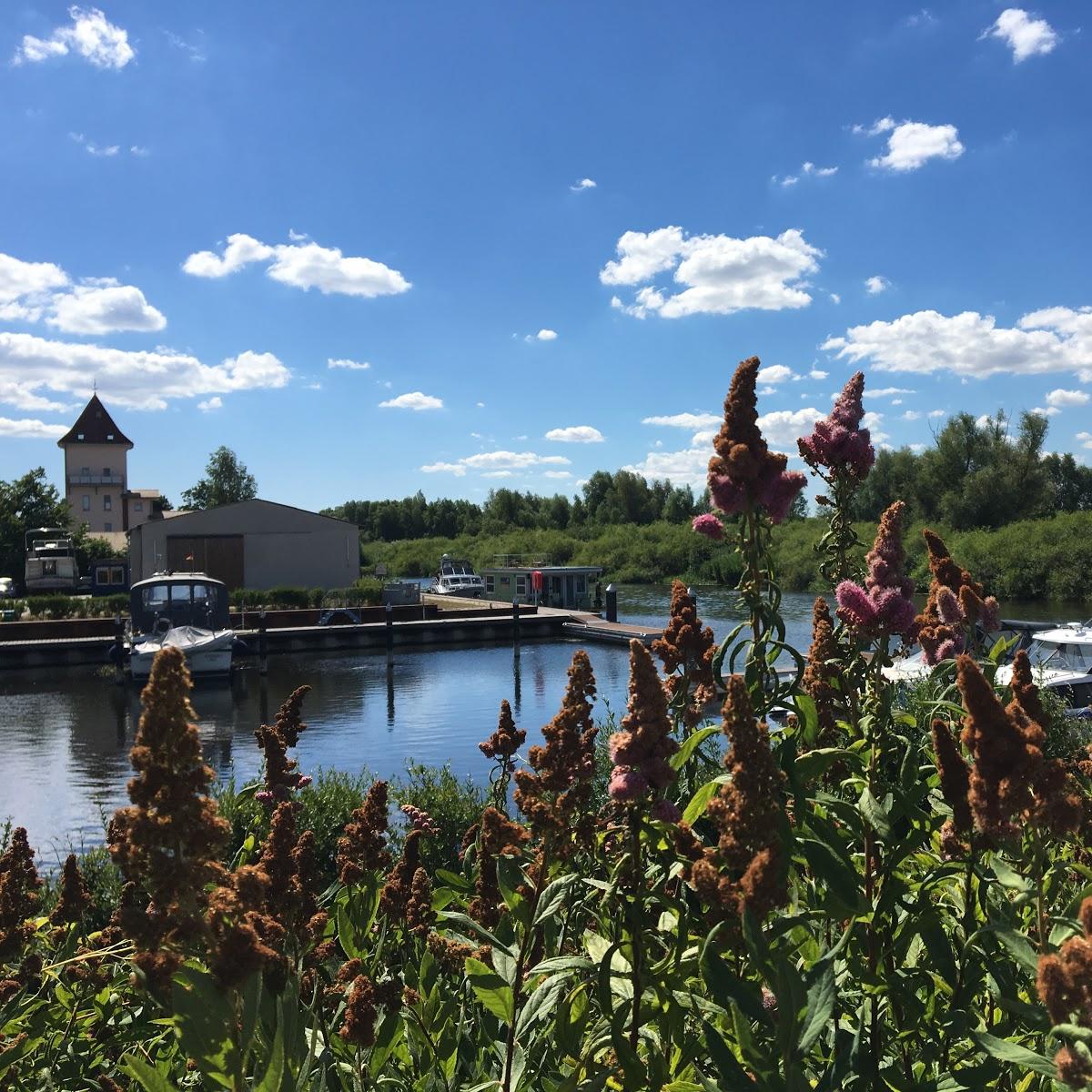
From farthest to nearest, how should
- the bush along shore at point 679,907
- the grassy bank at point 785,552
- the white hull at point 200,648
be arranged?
the grassy bank at point 785,552 → the white hull at point 200,648 → the bush along shore at point 679,907

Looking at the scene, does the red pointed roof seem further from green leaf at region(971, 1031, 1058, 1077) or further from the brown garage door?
green leaf at region(971, 1031, 1058, 1077)

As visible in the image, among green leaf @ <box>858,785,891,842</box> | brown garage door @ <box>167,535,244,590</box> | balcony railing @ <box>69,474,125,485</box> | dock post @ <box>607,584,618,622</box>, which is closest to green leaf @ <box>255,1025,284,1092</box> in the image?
green leaf @ <box>858,785,891,842</box>

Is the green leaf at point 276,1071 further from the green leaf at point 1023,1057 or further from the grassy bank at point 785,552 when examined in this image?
the grassy bank at point 785,552

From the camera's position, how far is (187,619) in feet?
100

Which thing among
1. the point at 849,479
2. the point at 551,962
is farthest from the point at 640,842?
the point at 849,479

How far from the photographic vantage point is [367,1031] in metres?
1.66

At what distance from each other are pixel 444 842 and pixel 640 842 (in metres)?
6.54

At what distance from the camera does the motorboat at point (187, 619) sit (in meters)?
28.8

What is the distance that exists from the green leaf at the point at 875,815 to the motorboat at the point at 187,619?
2868cm

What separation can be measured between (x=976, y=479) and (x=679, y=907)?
58626 mm

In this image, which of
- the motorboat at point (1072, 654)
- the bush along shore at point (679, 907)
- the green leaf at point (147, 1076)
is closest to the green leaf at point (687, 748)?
the bush along shore at point (679, 907)

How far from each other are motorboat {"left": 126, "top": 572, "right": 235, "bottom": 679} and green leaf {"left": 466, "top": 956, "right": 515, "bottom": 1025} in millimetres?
28334

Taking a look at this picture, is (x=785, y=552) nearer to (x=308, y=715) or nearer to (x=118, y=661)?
(x=308, y=715)

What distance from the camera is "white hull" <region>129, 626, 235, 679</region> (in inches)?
1105
